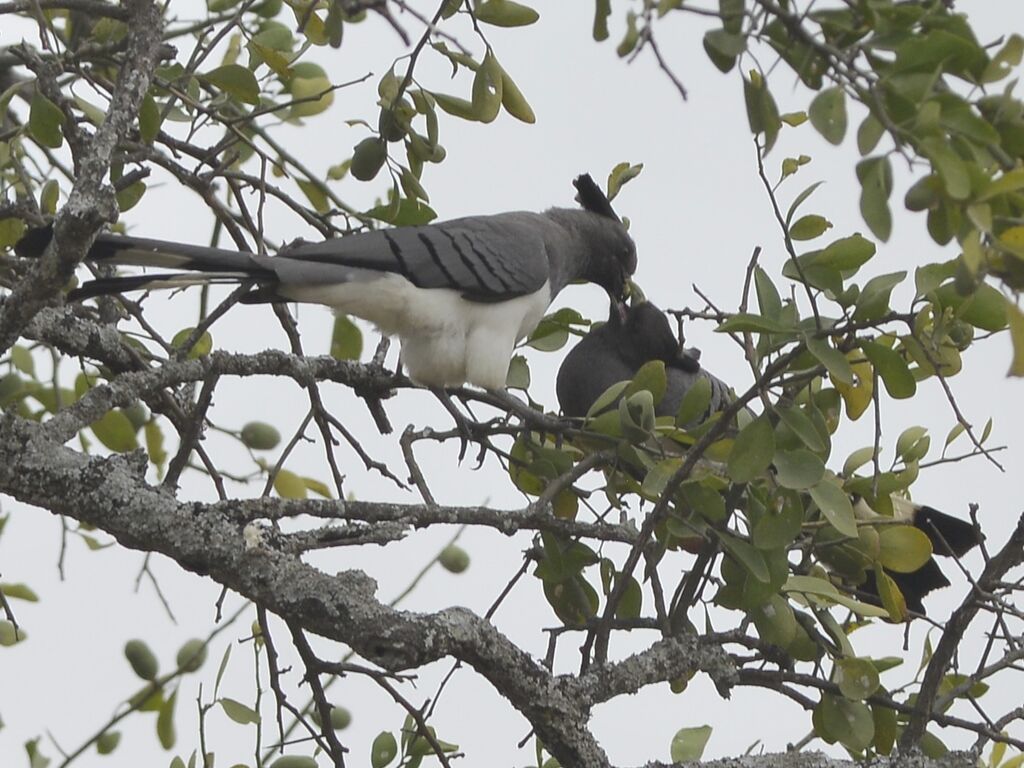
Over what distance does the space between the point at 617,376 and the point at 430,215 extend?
1.39 metres

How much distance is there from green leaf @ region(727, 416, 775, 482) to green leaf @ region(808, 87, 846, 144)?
598 mm

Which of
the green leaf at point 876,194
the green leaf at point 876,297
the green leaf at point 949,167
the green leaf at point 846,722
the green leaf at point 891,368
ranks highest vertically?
the green leaf at point 876,297

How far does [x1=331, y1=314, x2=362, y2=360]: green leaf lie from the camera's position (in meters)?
3.47

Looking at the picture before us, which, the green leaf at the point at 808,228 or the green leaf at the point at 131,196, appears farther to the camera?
the green leaf at the point at 131,196

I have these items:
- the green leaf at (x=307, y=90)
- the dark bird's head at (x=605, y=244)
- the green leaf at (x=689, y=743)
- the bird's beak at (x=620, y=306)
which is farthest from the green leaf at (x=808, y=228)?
the bird's beak at (x=620, y=306)

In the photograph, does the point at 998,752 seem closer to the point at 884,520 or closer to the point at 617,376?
the point at 884,520

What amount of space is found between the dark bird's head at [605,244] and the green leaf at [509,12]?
1.47 m

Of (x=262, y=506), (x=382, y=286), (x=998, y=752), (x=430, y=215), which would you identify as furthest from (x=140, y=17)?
(x=998, y=752)

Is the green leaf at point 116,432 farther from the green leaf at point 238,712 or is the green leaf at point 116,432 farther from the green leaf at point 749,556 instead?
the green leaf at point 749,556

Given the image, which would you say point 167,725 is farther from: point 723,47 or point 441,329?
point 723,47

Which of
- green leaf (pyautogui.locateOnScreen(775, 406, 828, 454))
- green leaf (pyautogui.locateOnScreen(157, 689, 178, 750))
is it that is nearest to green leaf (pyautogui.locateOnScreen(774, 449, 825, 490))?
green leaf (pyautogui.locateOnScreen(775, 406, 828, 454))

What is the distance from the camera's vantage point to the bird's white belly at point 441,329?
3.47m

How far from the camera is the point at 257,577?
2.26 m

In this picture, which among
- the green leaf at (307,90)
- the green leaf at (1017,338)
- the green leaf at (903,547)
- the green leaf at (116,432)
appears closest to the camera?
the green leaf at (1017,338)
